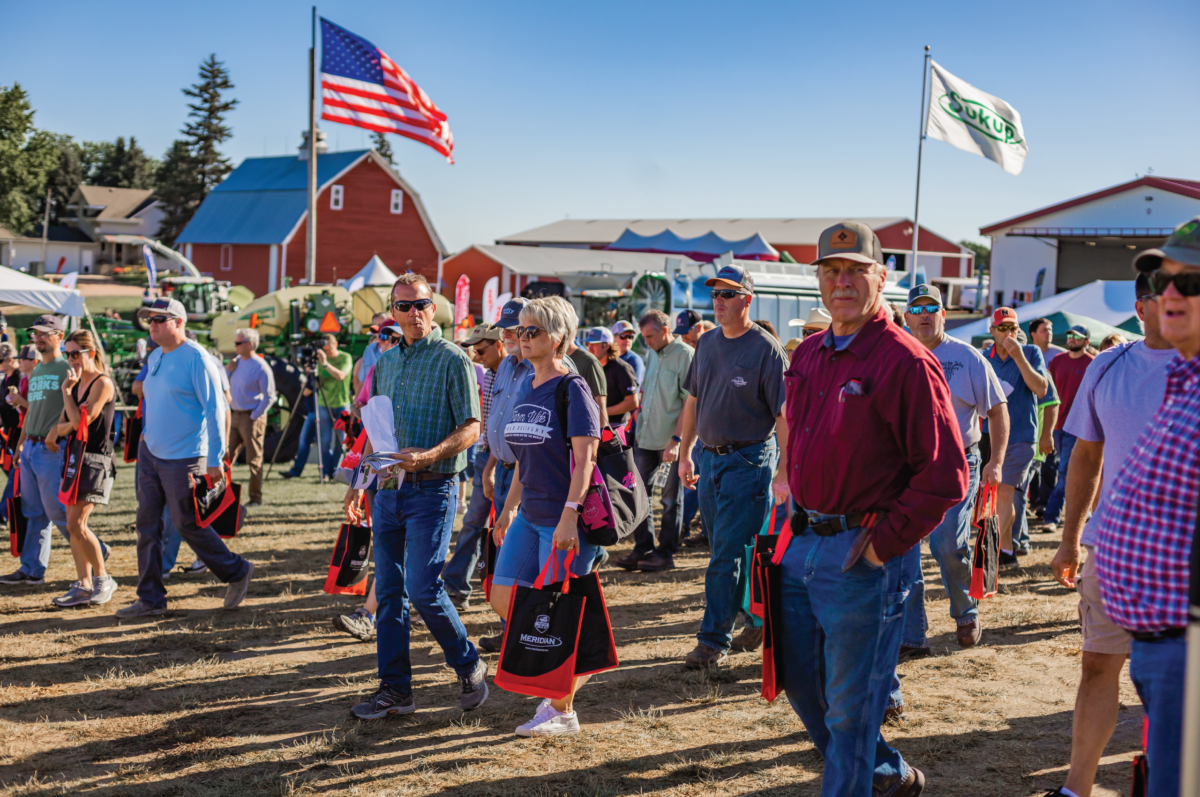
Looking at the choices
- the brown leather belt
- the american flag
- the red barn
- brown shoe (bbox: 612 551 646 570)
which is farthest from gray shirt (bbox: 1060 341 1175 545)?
the red barn

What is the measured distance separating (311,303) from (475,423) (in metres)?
18.1

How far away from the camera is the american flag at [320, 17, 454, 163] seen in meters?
20.1

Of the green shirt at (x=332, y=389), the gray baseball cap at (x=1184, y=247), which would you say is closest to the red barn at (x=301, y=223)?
the green shirt at (x=332, y=389)

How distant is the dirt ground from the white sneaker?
0.06 meters

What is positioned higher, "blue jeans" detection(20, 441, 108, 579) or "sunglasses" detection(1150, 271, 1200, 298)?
"sunglasses" detection(1150, 271, 1200, 298)

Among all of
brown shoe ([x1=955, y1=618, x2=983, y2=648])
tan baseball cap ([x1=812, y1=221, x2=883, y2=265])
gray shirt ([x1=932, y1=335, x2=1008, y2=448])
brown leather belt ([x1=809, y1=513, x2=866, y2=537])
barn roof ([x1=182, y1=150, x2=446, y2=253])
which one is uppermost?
barn roof ([x1=182, y1=150, x2=446, y2=253])

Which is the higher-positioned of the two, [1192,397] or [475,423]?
[1192,397]

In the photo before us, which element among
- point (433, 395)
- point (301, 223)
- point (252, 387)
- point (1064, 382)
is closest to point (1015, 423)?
point (1064, 382)

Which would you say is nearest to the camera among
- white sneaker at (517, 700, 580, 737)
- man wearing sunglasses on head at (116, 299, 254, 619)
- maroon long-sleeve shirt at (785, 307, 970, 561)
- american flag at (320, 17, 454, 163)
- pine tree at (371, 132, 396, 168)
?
maroon long-sleeve shirt at (785, 307, 970, 561)

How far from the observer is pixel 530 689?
4492mm

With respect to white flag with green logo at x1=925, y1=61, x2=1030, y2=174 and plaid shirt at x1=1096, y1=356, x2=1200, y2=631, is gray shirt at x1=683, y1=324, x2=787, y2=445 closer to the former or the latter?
plaid shirt at x1=1096, y1=356, x2=1200, y2=631

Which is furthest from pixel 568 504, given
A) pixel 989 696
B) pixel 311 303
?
pixel 311 303

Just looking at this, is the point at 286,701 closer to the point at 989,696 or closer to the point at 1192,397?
the point at 989,696

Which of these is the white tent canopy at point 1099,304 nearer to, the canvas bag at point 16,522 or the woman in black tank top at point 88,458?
the woman in black tank top at point 88,458
